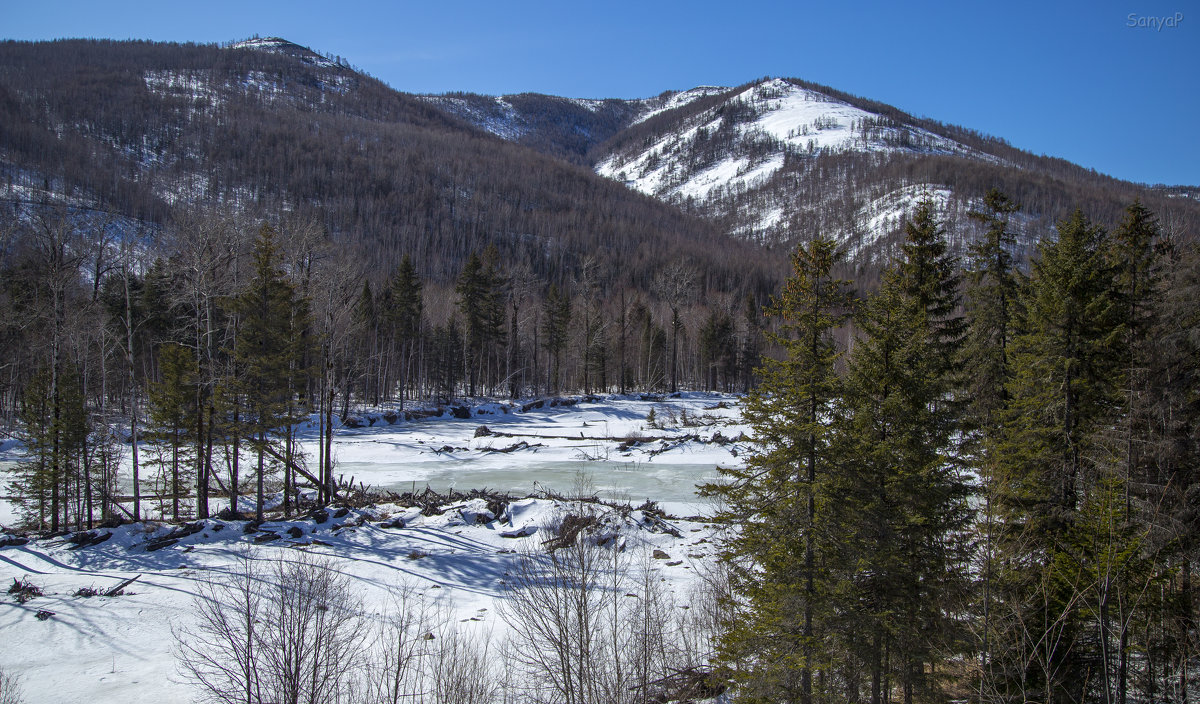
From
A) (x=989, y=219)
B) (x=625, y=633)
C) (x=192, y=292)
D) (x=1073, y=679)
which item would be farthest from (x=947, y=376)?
(x=192, y=292)

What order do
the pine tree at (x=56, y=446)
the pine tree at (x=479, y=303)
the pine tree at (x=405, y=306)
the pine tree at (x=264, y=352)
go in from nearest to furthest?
1. the pine tree at (x=56, y=446)
2. the pine tree at (x=264, y=352)
3. the pine tree at (x=405, y=306)
4. the pine tree at (x=479, y=303)

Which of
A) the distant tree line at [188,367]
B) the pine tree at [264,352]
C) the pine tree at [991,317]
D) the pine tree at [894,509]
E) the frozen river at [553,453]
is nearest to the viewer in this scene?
the pine tree at [894,509]

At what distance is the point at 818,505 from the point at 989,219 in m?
15.1

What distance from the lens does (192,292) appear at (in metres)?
21.8

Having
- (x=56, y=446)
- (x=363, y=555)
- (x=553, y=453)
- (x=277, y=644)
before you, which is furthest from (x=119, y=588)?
(x=553, y=453)

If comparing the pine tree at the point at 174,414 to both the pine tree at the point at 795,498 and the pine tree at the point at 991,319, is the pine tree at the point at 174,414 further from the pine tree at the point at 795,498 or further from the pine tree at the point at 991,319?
the pine tree at the point at 991,319

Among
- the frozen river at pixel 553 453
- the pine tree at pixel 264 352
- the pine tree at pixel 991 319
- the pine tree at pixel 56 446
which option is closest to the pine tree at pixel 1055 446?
the pine tree at pixel 991 319

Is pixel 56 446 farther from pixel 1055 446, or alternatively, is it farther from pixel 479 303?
pixel 479 303

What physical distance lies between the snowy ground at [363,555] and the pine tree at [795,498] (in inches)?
69.8

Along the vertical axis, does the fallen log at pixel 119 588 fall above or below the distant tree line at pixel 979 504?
below

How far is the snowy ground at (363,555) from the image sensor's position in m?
12.6

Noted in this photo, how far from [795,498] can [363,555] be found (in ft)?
49.4

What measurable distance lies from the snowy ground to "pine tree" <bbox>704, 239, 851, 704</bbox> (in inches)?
69.8

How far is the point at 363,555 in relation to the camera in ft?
63.5
